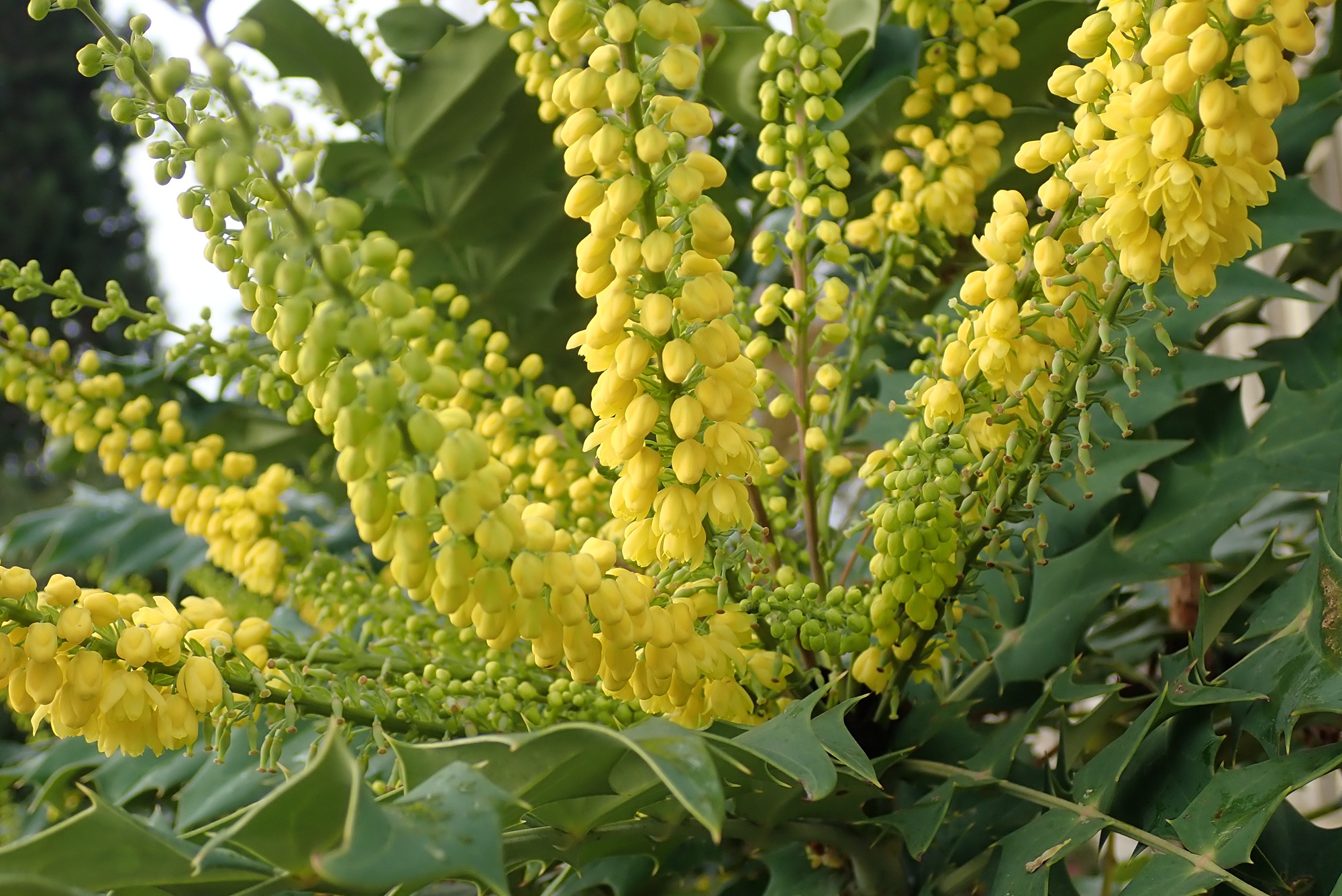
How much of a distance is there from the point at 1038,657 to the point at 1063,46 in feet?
0.95

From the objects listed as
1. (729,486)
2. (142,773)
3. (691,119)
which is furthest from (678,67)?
(142,773)

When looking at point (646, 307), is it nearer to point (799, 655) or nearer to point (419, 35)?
point (799, 655)

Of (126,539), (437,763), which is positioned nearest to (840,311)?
(437,763)

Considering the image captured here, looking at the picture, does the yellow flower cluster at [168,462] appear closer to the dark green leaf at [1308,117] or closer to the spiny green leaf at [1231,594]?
the spiny green leaf at [1231,594]

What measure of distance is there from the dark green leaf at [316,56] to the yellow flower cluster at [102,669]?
329 mm

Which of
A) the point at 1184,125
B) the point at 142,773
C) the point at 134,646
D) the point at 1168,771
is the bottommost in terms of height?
the point at 142,773

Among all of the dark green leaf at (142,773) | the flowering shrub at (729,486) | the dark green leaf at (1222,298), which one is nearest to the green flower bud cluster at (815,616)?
the flowering shrub at (729,486)

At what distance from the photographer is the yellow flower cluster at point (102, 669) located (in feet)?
0.97

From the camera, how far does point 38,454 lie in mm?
4324

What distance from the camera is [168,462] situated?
0.51 metres

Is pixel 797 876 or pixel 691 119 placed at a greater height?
pixel 691 119

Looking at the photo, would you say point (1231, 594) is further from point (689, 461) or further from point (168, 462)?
point (168, 462)

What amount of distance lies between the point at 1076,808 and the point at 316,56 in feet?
1.66

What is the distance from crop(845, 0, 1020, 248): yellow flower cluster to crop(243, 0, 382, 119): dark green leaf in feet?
0.96
